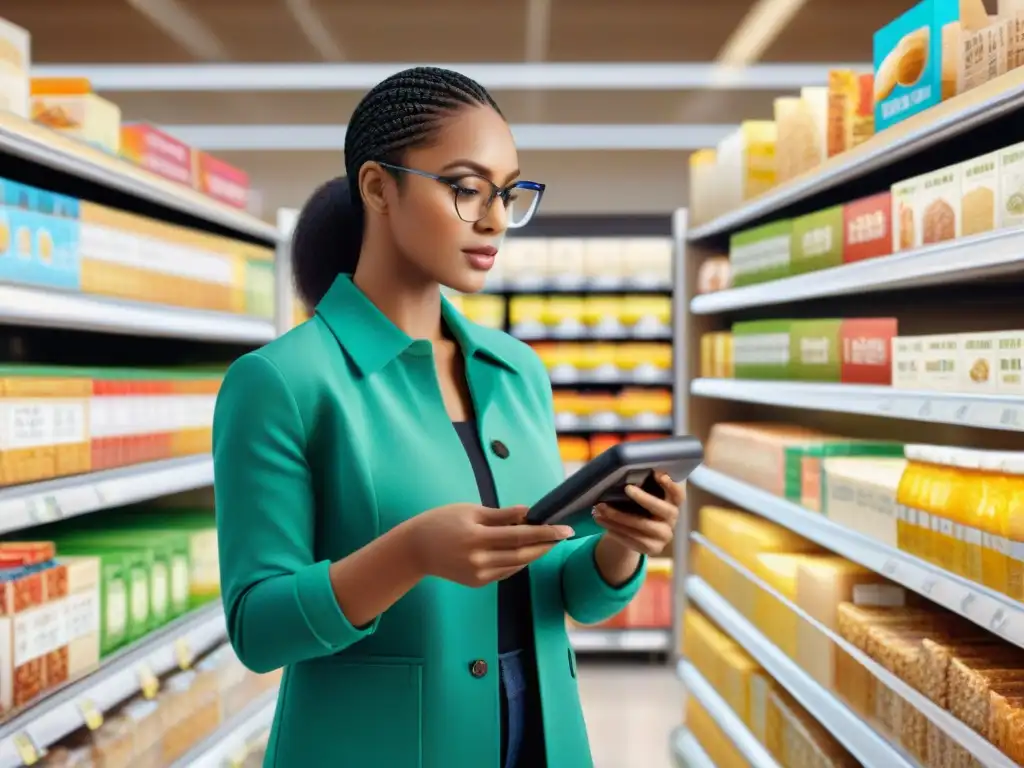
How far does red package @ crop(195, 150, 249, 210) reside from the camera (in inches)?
147

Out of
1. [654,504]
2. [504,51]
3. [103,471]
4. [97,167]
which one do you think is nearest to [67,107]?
[97,167]

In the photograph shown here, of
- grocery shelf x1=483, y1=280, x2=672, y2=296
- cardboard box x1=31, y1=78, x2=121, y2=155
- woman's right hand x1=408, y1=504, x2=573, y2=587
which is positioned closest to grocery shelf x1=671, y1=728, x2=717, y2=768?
grocery shelf x1=483, y1=280, x2=672, y2=296

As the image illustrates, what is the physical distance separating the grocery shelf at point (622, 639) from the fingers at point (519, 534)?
497cm

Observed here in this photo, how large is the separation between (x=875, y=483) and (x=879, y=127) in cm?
87

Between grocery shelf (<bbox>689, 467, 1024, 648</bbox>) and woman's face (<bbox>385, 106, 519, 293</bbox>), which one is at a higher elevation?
woman's face (<bbox>385, 106, 519, 293</bbox>)

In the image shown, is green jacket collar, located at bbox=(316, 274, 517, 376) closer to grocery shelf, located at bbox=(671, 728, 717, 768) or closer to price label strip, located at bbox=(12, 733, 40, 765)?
price label strip, located at bbox=(12, 733, 40, 765)

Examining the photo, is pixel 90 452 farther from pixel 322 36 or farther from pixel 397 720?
pixel 322 36

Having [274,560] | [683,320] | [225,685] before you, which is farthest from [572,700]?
[683,320]

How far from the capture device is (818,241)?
3.08 metres

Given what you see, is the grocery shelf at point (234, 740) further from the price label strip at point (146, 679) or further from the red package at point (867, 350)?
the red package at point (867, 350)

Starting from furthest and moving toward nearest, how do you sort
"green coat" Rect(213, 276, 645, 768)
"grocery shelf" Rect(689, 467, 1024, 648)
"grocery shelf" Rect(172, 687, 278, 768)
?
"grocery shelf" Rect(172, 687, 278, 768) < "grocery shelf" Rect(689, 467, 1024, 648) < "green coat" Rect(213, 276, 645, 768)

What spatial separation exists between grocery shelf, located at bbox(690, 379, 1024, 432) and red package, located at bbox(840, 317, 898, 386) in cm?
6

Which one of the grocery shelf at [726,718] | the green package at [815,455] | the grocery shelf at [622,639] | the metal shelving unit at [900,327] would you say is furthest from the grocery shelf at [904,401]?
the grocery shelf at [622,639]

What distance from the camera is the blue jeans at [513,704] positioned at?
1.40 meters
